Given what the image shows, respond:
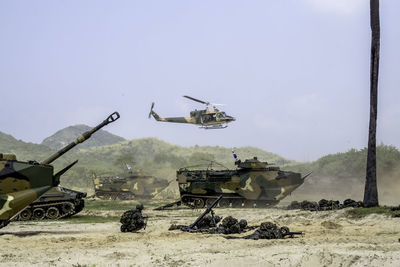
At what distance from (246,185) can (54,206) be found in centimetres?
1099

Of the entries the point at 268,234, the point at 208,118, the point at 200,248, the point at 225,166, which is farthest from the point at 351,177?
the point at 200,248

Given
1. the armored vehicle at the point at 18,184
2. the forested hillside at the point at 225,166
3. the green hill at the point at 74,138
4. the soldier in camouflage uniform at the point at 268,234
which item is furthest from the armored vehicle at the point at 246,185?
the green hill at the point at 74,138

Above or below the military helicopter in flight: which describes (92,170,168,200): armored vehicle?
below

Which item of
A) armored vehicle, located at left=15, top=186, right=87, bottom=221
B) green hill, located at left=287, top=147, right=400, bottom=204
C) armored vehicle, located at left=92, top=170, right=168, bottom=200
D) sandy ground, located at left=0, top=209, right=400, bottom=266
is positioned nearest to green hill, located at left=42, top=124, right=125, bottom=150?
armored vehicle, located at left=92, top=170, right=168, bottom=200

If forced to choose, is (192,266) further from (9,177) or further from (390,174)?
(390,174)

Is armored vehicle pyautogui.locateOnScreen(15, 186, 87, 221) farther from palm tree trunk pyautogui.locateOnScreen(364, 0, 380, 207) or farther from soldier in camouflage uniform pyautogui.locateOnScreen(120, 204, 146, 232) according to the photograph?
palm tree trunk pyautogui.locateOnScreen(364, 0, 380, 207)

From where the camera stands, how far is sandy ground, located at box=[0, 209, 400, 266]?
31.4ft

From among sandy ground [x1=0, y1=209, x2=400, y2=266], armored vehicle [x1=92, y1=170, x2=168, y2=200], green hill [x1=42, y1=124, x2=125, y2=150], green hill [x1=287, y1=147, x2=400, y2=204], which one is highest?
green hill [x1=42, y1=124, x2=125, y2=150]

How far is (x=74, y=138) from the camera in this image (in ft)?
484

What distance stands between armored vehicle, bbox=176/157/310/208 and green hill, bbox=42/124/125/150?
118974 millimetres

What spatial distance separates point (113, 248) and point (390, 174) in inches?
1360

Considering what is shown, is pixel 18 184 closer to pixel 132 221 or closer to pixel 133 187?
pixel 132 221

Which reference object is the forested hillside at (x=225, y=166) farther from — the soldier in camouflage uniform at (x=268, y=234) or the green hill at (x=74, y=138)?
the green hill at (x=74, y=138)

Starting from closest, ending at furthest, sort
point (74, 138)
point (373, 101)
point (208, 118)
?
point (373, 101), point (208, 118), point (74, 138)
